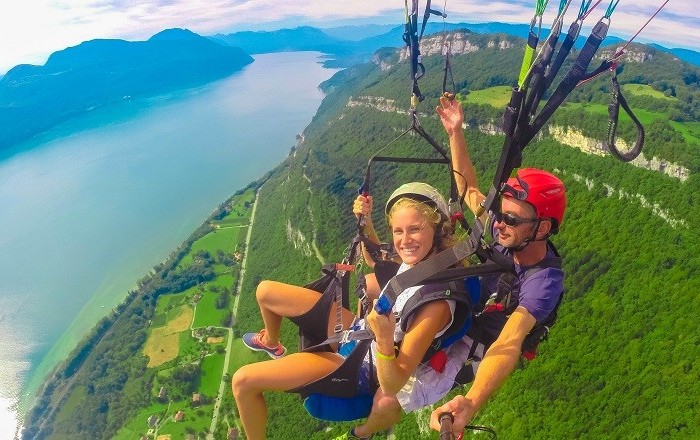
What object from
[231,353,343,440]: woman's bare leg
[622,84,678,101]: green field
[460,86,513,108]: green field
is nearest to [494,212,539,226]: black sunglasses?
[231,353,343,440]: woman's bare leg

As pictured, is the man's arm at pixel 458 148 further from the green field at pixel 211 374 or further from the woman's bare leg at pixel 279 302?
the green field at pixel 211 374

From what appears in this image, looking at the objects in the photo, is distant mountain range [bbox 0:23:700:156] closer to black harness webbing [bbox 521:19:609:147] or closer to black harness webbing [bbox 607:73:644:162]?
black harness webbing [bbox 607:73:644:162]

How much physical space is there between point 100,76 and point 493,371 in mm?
152610

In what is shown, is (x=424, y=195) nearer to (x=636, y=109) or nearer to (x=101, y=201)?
(x=636, y=109)

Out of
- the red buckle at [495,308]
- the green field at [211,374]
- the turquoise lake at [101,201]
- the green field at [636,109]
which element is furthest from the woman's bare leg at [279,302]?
the turquoise lake at [101,201]

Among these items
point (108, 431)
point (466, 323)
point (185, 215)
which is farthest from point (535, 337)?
point (185, 215)

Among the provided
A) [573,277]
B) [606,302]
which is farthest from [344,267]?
[573,277]

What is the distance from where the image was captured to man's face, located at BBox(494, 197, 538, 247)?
7.91 ft

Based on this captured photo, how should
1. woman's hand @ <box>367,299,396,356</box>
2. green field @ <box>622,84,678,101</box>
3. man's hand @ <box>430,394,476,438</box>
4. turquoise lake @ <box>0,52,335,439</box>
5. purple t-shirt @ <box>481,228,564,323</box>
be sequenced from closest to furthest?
man's hand @ <box>430,394,476,438</box>, woman's hand @ <box>367,299,396,356</box>, purple t-shirt @ <box>481,228,564,323</box>, green field @ <box>622,84,678,101</box>, turquoise lake @ <box>0,52,335,439</box>

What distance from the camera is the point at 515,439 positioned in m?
18.6

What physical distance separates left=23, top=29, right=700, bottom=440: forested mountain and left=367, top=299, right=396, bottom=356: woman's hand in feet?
61.4

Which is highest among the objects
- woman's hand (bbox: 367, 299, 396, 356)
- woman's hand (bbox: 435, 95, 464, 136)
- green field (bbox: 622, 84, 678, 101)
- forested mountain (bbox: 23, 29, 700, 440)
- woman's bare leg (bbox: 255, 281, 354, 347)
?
woman's hand (bbox: 435, 95, 464, 136)

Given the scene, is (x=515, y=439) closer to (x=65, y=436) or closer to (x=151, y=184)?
(x=65, y=436)

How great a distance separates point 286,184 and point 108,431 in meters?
27.6
